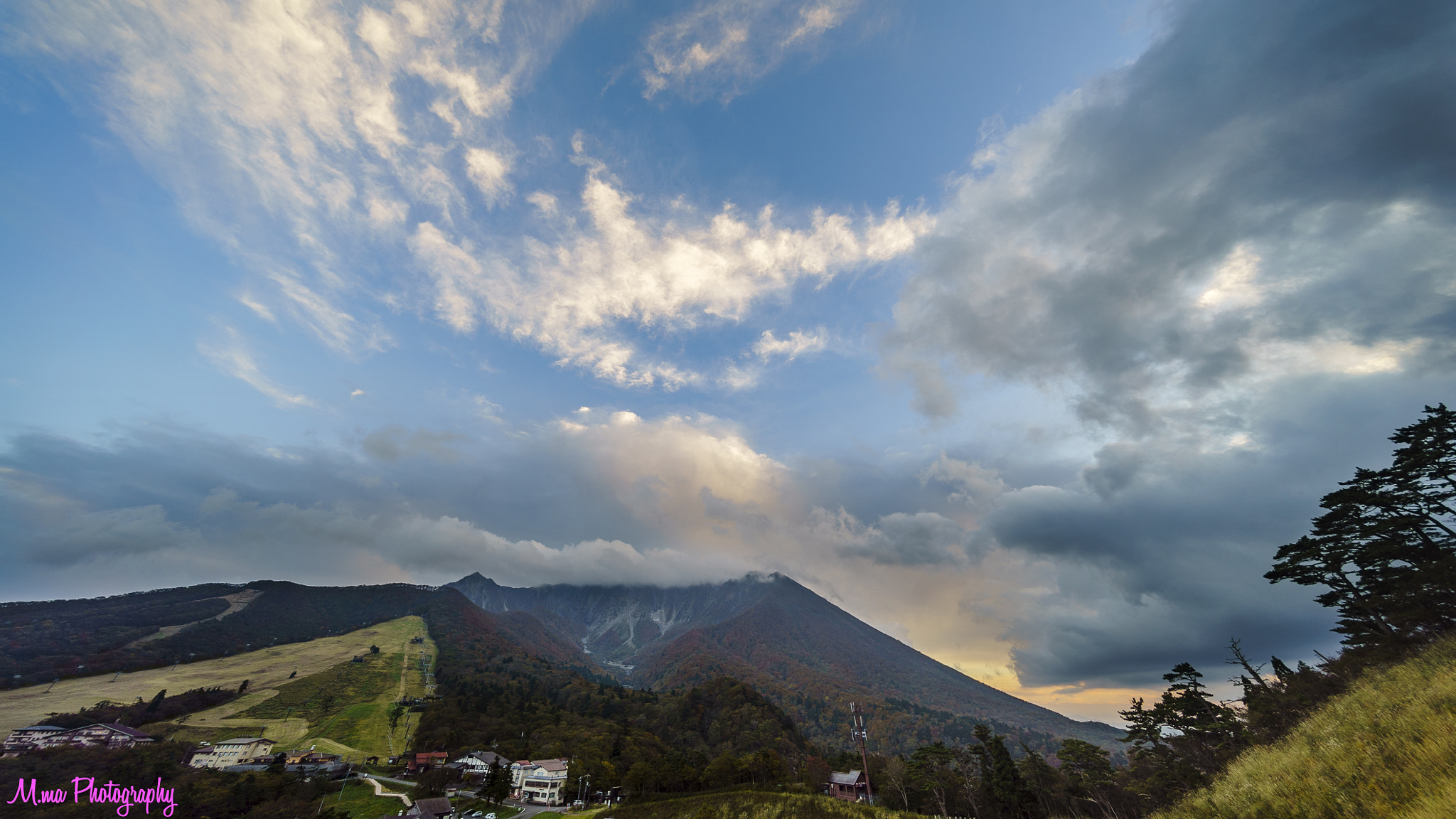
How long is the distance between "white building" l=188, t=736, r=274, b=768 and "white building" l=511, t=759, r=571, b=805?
191ft

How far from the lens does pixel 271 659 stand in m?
168

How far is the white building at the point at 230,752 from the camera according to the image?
296 feet

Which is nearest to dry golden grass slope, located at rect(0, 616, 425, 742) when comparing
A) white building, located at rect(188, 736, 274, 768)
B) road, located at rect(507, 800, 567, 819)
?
white building, located at rect(188, 736, 274, 768)

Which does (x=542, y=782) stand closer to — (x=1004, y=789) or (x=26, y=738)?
(x=1004, y=789)

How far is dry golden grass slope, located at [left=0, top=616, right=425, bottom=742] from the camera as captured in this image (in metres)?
108

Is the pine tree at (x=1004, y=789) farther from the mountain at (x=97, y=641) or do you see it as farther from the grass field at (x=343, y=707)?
the mountain at (x=97, y=641)

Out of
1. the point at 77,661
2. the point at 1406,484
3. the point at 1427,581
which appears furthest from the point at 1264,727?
the point at 77,661

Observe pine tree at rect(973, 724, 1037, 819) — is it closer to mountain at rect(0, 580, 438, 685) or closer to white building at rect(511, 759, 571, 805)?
white building at rect(511, 759, 571, 805)

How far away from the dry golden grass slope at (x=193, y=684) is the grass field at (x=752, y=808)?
10058cm

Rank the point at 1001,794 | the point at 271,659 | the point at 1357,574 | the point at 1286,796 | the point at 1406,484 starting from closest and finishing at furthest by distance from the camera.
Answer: the point at 1286,796
the point at 1406,484
the point at 1357,574
the point at 1001,794
the point at 271,659

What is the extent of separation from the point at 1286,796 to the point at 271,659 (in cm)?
24995

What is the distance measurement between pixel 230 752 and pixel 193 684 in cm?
6729

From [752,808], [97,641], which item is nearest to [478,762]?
[752,808]

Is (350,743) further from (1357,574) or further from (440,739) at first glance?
(1357,574)
